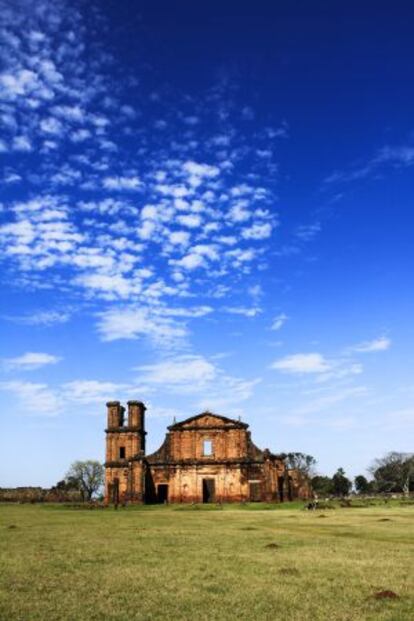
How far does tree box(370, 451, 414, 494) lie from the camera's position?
10006 cm

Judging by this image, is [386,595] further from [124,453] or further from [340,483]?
[340,483]

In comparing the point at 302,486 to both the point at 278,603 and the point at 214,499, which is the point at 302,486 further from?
the point at 278,603

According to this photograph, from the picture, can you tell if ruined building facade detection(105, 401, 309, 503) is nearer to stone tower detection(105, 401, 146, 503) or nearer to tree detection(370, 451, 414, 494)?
stone tower detection(105, 401, 146, 503)

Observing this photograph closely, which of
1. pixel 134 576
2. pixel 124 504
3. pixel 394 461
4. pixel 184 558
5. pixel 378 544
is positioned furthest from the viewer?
pixel 394 461

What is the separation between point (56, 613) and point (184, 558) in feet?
19.1

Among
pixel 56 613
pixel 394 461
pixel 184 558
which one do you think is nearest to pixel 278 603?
pixel 56 613

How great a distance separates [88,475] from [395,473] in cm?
5548

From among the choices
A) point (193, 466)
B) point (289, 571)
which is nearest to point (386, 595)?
point (289, 571)

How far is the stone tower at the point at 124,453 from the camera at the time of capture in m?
58.0

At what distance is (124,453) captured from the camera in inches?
2398

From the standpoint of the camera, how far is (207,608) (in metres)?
8.34

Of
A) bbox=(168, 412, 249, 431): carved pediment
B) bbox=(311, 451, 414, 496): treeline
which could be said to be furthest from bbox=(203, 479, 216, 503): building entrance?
bbox=(311, 451, 414, 496): treeline

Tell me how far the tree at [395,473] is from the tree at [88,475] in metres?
50.7

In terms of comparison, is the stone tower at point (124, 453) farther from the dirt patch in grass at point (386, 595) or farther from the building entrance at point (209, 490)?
the dirt patch in grass at point (386, 595)
